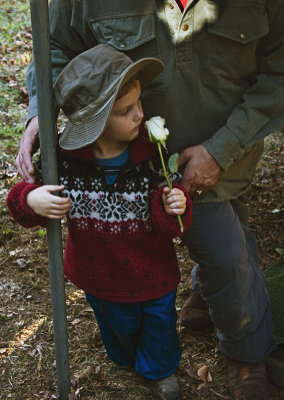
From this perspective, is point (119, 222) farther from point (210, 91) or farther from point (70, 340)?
point (70, 340)

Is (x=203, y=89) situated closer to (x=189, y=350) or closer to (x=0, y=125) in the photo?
(x=189, y=350)

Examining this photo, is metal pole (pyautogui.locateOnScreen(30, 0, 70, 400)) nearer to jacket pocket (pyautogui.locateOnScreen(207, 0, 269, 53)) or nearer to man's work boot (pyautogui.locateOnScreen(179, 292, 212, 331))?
jacket pocket (pyautogui.locateOnScreen(207, 0, 269, 53))

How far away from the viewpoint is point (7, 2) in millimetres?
11141

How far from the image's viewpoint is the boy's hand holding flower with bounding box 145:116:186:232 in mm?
2318

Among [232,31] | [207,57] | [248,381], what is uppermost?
[232,31]

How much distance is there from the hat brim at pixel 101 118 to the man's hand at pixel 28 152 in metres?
0.22

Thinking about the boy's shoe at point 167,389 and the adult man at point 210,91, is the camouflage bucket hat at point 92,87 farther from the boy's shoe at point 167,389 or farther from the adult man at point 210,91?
the boy's shoe at point 167,389

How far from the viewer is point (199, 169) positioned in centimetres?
263

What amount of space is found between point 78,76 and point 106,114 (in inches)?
8.7

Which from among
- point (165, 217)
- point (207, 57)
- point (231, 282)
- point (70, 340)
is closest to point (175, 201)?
point (165, 217)

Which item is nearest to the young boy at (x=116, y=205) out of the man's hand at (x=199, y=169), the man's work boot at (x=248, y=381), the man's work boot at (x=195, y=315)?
the man's hand at (x=199, y=169)

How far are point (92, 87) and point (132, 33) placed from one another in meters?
0.54

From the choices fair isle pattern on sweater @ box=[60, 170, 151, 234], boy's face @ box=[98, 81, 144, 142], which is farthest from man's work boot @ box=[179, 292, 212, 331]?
boy's face @ box=[98, 81, 144, 142]

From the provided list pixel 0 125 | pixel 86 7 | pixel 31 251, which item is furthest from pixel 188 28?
pixel 0 125
